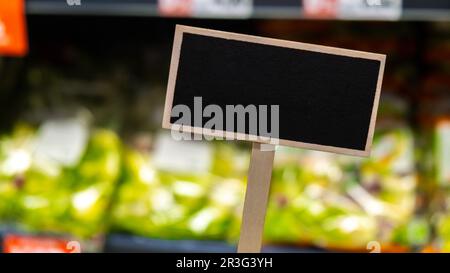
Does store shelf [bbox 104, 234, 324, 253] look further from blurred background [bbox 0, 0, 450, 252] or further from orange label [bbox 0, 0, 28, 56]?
orange label [bbox 0, 0, 28, 56]

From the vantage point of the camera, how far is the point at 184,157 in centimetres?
272

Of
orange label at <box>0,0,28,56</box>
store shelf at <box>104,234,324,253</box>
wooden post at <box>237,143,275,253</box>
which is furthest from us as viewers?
store shelf at <box>104,234,324,253</box>

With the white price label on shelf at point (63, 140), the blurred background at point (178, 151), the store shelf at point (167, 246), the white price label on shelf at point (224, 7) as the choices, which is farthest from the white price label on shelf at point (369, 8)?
the white price label on shelf at point (63, 140)

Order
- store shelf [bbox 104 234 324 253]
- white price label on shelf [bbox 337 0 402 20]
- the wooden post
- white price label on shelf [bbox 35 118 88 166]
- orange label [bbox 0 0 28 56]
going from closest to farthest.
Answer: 1. the wooden post
2. white price label on shelf [bbox 337 0 402 20]
3. orange label [bbox 0 0 28 56]
4. store shelf [bbox 104 234 324 253]
5. white price label on shelf [bbox 35 118 88 166]

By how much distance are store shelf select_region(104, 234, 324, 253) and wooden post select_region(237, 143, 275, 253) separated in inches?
47.3

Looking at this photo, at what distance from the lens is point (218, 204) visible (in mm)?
2602

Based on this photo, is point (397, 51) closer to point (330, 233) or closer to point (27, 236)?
point (330, 233)

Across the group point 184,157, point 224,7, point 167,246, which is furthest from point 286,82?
point 184,157

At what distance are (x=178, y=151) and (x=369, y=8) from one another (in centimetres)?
85

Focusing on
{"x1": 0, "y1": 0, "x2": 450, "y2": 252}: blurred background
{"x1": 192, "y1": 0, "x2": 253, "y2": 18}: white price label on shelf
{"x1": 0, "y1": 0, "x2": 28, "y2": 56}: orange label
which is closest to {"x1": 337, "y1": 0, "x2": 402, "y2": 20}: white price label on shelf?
{"x1": 0, "y1": 0, "x2": 450, "y2": 252}: blurred background

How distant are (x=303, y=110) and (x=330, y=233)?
1299mm

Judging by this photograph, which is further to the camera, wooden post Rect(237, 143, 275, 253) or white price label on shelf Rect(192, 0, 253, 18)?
white price label on shelf Rect(192, 0, 253, 18)

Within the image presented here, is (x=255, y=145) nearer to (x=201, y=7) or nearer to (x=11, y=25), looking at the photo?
(x=201, y=7)

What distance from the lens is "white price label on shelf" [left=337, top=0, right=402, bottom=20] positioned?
7.25 feet
